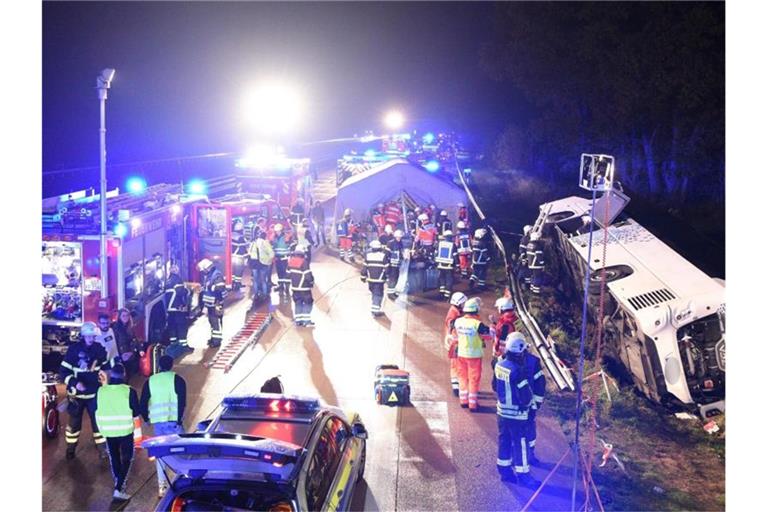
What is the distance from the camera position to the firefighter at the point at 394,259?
12031 mm

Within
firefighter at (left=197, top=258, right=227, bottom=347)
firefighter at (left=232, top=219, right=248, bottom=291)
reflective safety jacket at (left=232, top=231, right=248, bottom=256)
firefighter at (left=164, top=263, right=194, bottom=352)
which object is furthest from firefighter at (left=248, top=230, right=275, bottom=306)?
firefighter at (left=164, top=263, right=194, bottom=352)

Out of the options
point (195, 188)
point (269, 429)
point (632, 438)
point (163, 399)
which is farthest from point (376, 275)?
point (269, 429)

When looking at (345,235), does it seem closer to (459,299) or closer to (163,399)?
(459,299)

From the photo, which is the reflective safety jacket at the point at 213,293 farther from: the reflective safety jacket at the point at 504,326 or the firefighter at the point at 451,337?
the reflective safety jacket at the point at 504,326

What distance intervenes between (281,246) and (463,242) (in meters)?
3.22

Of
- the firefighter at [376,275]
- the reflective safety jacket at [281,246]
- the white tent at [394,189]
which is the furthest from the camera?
the reflective safety jacket at [281,246]

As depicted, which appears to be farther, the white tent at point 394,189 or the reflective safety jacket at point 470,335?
the white tent at point 394,189

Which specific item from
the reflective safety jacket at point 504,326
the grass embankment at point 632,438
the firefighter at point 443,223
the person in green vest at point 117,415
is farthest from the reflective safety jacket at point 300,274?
the person in green vest at point 117,415

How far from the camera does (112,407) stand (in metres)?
6.97

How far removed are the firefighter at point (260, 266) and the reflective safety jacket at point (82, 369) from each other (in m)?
4.93

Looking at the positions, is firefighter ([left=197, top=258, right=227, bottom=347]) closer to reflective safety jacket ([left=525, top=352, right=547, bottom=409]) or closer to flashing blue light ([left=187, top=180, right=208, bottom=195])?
flashing blue light ([left=187, top=180, right=208, bottom=195])

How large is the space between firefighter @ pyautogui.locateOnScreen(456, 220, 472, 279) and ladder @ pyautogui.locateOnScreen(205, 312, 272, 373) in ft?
9.22
